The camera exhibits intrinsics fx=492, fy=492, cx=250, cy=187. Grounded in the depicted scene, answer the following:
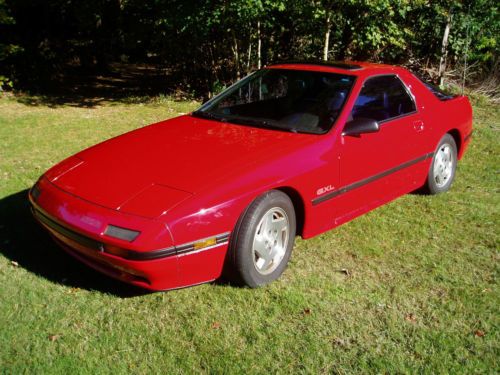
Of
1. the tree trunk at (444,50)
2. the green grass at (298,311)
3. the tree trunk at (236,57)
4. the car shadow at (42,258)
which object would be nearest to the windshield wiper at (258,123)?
the green grass at (298,311)

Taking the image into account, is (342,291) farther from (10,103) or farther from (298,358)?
(10,103)

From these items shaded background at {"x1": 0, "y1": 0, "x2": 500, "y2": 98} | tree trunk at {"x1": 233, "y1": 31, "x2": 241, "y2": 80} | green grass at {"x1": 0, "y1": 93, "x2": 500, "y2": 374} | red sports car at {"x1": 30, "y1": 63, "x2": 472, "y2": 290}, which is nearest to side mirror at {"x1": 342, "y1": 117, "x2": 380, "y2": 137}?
red sports car at {"x1": 30, "y1": 63, "x2": 472, "y2": 290}

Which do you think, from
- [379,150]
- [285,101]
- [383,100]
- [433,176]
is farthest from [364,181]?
[433,176]

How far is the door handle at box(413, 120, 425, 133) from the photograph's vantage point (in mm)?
4529

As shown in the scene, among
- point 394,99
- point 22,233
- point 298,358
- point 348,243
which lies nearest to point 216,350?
point 298,358

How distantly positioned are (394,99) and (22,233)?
3.47m

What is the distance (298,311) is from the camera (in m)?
3.17

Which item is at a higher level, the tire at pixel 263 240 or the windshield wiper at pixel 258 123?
the windshield wiper at pixel 258 123

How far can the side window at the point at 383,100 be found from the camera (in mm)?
4109

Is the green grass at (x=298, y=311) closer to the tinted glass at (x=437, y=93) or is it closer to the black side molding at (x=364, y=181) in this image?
the black side molding at (x=364, y=181)

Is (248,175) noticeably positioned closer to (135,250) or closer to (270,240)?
(270,240)

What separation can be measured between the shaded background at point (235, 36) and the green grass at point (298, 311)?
19.1ft

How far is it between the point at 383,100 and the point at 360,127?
28.6 inches

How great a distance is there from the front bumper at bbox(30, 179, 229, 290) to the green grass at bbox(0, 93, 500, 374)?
0.27 metres
